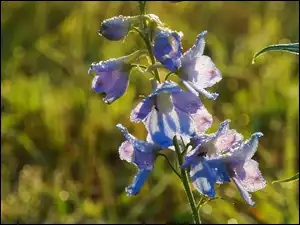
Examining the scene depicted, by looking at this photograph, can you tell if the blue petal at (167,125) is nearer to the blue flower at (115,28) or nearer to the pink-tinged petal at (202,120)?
the pink-tinged petal at (202,120)

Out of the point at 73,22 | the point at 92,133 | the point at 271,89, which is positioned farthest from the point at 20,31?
the point at 271,89

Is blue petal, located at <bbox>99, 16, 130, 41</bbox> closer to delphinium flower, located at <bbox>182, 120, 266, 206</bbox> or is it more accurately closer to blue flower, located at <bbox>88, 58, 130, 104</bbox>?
blue flower, located at <bbox>88, 58, 130, 104</bbox>

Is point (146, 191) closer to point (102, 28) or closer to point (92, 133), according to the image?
point (92, 133)

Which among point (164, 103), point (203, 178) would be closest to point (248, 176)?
point (203, 178)

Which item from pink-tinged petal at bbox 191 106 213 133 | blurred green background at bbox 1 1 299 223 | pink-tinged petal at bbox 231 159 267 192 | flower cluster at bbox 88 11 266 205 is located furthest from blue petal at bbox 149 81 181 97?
blurred green background at bbox 1 1 299 223

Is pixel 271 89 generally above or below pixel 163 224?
above

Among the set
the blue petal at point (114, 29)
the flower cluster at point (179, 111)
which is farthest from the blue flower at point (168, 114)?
the blue petal at point (114, 29)
